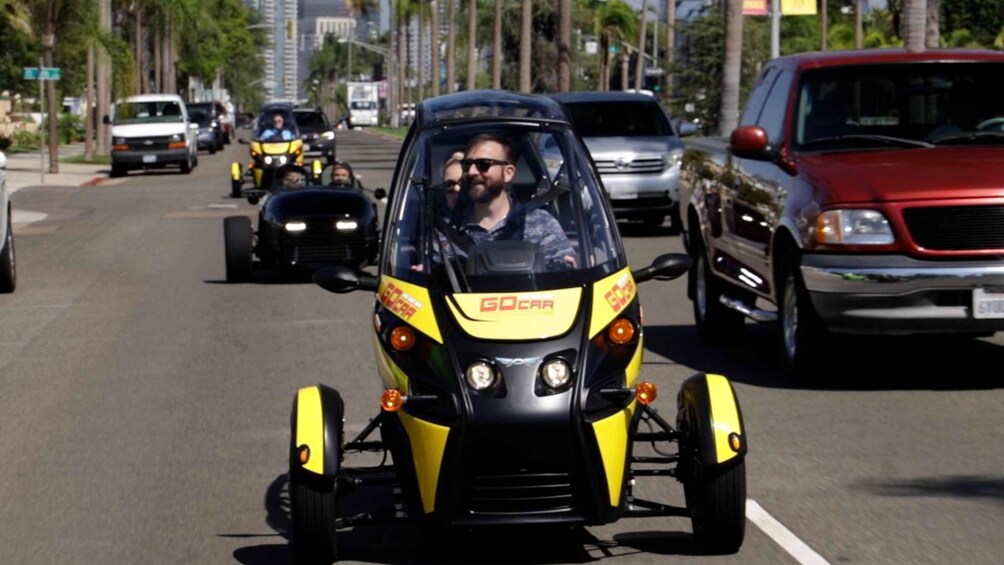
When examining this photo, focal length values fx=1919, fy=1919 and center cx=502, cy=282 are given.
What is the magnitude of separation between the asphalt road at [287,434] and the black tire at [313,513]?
15.8 inches

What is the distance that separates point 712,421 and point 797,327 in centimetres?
466

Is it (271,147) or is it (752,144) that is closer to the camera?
(752,144)

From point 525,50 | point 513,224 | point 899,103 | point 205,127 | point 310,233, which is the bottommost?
point 205,127

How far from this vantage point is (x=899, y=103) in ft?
40.1

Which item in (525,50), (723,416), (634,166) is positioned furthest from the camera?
(525,50)

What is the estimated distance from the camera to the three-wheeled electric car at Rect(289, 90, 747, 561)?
6.61 metres

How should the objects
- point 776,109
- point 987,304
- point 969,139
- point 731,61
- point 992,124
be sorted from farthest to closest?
point 731,61 < point 776,109 < point 992,124 < point 969,139 < point 987,304

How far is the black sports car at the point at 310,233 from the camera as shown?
18.5 meters

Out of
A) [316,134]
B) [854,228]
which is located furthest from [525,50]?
[854,228]

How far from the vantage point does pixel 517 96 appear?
26.4ft

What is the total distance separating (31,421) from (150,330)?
14.4 feet

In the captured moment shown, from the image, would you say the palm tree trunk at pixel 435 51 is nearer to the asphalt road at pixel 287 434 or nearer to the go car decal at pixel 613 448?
the asphalt road at pixel 287 434

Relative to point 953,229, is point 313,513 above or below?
below

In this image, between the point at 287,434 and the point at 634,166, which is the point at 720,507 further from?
the point at 634,166
